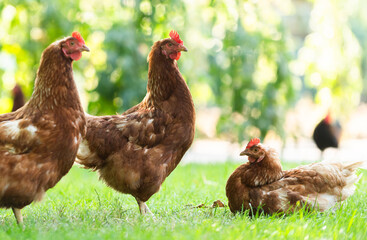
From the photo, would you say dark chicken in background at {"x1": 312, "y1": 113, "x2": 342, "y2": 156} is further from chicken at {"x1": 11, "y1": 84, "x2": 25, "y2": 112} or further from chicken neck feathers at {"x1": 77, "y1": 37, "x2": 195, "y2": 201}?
chicken at {"x1": 11, "y1": 84, "x2": 25, "y2": 112}

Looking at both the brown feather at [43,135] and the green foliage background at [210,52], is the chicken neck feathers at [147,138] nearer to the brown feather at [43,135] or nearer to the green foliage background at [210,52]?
the brown feather at [43,135]

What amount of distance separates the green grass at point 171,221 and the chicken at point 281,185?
4.2 inches

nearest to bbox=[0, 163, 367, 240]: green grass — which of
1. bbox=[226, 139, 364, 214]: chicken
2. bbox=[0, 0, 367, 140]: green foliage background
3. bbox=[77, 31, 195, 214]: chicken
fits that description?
bbox=[226, 139, 364, 214]: chicken

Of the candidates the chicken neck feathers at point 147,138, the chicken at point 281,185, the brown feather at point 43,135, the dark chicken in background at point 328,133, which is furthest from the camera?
the dark chicken in background at point 328,133

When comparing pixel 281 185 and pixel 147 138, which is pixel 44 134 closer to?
pixel 147 138

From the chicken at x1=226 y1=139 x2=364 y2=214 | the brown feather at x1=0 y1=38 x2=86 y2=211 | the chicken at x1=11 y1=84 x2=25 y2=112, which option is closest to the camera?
the brown feather at x1=0 y1=38 x2=86 y2=211

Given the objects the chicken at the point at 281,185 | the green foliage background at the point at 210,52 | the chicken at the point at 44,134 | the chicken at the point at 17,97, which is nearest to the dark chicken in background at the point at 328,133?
the green foliage background at the point at 210,52

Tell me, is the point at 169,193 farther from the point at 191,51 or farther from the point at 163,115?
the point at 191,51

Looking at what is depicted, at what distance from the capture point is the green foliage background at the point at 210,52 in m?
7.14

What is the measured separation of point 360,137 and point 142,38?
13.6 meters

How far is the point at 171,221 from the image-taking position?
3541mm

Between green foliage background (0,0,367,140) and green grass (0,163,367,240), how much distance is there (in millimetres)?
2766

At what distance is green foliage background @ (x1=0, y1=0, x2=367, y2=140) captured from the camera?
7.14 metres

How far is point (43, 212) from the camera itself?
401cm
